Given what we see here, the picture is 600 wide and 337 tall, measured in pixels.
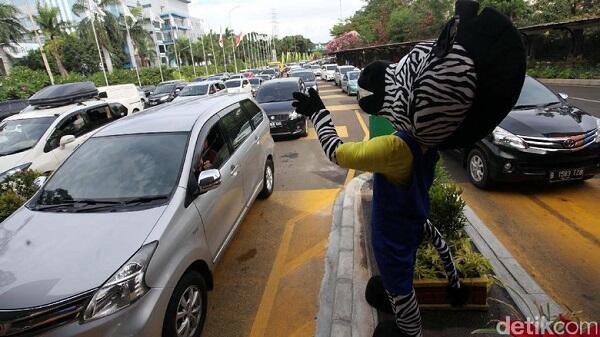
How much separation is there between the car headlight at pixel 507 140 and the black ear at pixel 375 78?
3331 mm

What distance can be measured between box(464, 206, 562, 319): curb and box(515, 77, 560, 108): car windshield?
2.38 m

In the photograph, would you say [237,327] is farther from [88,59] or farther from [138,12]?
[88,59]

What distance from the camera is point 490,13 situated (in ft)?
5.40

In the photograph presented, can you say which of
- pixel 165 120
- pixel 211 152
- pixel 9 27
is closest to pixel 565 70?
pixel 211 152

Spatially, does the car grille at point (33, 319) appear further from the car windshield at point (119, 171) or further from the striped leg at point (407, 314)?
the striped leg at point (407, 314)

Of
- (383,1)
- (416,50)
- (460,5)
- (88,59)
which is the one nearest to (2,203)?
(416,50)

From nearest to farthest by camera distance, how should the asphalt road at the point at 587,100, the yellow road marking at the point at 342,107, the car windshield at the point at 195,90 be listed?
1. the asphalt road at the point at 587,100
2. the yellow road marking at the point at 342,107
3. the car windshield at the point at 195,90

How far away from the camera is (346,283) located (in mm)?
3371

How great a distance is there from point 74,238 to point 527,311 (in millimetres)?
3376

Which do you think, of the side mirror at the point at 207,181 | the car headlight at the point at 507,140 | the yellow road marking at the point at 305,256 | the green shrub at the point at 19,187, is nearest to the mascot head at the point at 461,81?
the side mirror at the point at 207,181

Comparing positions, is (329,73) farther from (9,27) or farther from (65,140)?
(9,27)

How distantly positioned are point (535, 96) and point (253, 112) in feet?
14.3

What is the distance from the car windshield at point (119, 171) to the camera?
A: 3.15 meters

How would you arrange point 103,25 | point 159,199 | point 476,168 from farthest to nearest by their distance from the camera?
point 103,25 → point 476,168 → point 159,199
